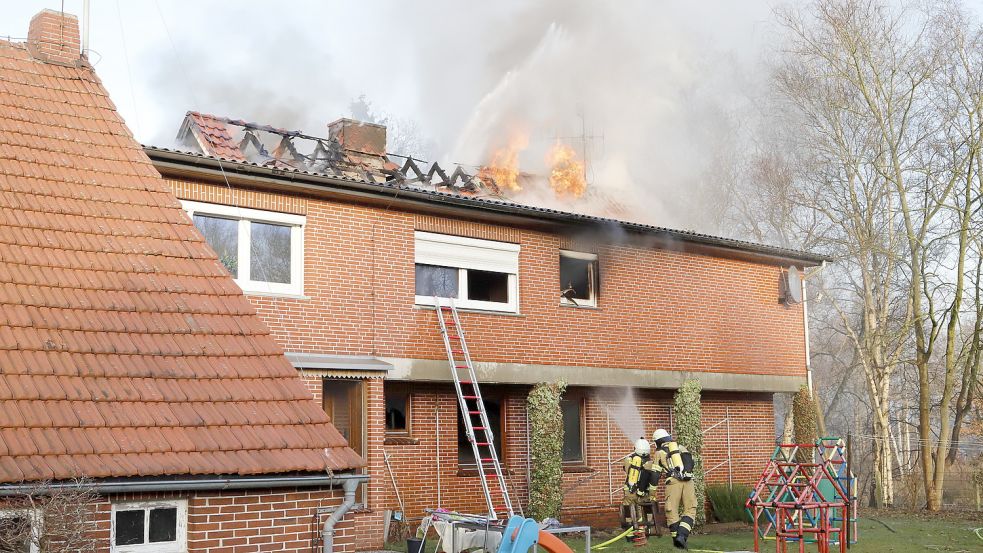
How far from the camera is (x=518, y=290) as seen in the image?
17.7 metres

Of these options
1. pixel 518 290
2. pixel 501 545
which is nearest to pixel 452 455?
pixel 518 290

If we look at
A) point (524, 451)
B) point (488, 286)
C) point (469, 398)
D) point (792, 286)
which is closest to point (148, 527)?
point (469, 398)

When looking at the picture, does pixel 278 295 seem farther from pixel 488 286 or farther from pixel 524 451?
pixel 524 451

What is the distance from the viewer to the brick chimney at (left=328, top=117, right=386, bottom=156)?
19750 millimetres

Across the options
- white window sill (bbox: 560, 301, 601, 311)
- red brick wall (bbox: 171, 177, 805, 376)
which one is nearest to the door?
red brick wall (bbox: 171, 177, 805, 376)

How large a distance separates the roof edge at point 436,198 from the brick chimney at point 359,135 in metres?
3.77

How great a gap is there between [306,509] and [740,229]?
27892 mm

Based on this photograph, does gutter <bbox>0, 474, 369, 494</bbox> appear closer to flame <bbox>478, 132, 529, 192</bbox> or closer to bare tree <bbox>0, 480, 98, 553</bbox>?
bare tree <bbox>0, 480, 98, 553</bbox>

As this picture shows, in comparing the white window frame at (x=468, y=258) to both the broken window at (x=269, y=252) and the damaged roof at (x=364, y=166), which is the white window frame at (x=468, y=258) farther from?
the broken window at (x=269, y=252)

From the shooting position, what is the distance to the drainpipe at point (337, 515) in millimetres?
9000

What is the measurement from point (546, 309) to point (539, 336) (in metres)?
0.54

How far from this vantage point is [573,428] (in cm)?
1900

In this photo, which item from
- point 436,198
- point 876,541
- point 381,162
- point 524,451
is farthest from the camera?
point 381,162

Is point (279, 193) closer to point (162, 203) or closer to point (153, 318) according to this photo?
point (162, 203)
